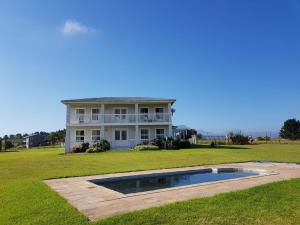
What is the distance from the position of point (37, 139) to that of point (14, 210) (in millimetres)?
64134

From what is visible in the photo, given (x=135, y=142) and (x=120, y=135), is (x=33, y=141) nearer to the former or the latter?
(x=120, y=135)

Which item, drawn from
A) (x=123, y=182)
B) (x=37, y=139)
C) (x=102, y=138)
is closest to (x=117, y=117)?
(x=102, y=138)

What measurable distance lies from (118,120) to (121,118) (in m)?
0.62

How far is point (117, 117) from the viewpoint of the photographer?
112ft

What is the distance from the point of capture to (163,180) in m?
11.6

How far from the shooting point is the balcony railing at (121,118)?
33094 mm

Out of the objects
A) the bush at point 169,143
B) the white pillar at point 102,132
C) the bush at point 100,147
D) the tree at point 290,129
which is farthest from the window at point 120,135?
the tree at point 290,129

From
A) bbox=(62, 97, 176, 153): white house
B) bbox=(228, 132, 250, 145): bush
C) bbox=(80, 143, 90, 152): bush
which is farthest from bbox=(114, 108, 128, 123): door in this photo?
bbox=(228, 132, 250, 145): bush

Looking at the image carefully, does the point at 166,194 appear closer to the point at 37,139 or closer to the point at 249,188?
the point at 249,188

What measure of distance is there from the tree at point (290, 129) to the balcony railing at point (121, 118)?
33.0m

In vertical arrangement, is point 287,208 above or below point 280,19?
below

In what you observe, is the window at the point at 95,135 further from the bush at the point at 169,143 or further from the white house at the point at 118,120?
the bush at the point at 169,143

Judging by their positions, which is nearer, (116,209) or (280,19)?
(116,209)

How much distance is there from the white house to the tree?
3250 cm
